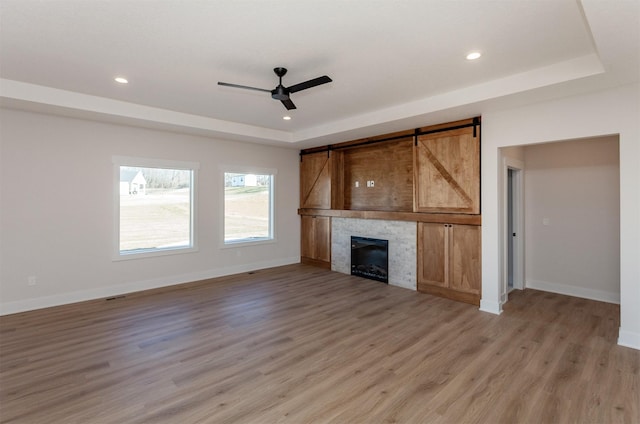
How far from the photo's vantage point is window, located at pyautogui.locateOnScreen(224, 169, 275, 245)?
6.87 metres

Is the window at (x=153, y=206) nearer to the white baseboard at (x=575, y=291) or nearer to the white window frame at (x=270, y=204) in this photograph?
the white window frame at (x=270, y=204)

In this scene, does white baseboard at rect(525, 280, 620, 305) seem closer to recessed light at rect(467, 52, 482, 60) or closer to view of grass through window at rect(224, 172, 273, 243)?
recessed light at rect(467, 52, 482, 60)

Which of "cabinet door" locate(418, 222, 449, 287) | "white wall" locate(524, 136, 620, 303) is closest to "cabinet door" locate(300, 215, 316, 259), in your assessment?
"cabinet door" locate(418, 222, 449, 287)

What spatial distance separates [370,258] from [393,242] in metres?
0.67

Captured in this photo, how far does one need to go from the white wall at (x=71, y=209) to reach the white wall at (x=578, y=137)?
4.95m

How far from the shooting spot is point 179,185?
6.19 m

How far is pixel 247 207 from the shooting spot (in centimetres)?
717

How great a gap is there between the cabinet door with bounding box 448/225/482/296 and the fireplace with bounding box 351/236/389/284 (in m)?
1.32

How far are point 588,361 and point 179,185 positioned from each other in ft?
20.9

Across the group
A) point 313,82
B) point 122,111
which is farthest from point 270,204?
point 313,82

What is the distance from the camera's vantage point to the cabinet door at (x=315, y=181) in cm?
729

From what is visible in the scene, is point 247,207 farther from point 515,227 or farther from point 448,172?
point 515,227

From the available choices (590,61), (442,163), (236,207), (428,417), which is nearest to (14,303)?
(236,207)

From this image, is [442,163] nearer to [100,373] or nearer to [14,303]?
[100,373]
